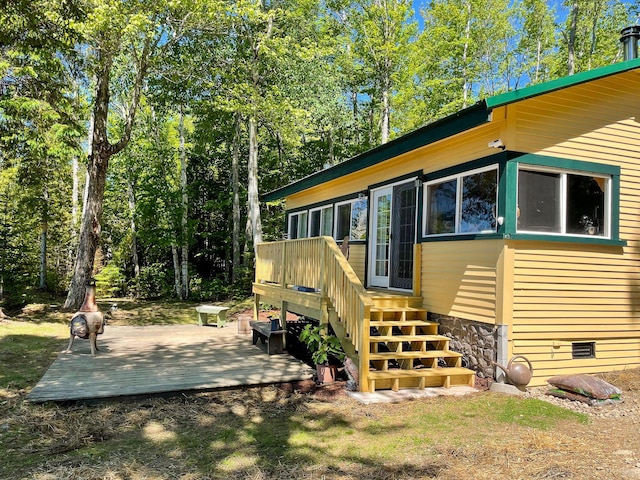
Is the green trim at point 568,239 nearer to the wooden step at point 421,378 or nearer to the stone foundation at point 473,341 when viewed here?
the stone foundation at point 473,341

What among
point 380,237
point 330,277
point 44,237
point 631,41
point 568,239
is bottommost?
point 330,277

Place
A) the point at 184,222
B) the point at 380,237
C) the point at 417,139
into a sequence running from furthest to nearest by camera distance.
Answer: the point at 184,222 < the point at 380,237 < the point at 417,139

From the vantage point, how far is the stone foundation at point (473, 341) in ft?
18.3

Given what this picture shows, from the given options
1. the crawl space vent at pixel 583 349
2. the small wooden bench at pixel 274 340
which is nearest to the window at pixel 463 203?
the crawl space vent at pixel 583 349

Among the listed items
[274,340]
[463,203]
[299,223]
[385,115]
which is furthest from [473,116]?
[385,115]

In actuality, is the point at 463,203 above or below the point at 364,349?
above

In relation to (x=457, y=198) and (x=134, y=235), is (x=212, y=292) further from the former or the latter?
(x=457, y=198)

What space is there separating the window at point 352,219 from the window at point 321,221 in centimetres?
48

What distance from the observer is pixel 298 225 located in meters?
13.4

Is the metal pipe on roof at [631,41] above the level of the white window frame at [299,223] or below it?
above

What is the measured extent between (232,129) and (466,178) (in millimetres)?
15082

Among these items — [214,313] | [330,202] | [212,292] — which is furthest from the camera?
[212,292]

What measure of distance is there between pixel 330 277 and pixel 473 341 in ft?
6.78

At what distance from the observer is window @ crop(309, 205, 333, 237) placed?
11.0 meters
